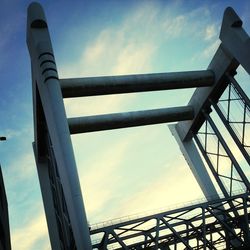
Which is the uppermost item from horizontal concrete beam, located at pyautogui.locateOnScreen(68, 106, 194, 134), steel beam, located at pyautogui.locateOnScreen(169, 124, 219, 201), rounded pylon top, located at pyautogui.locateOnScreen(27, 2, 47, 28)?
rounded pylon top, located at pyautogui.locateOnScreen(27, 2, 47, 28)

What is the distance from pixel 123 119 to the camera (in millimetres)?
22219

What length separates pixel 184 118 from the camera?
24.1 m

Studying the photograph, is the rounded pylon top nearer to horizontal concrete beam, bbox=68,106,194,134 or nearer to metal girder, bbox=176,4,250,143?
horizontal concrete beam, bbox=68,106,194,134

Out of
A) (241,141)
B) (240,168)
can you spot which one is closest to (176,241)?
(240,168)

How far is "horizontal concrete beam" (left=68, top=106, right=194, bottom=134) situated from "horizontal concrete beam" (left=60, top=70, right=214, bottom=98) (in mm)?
2295

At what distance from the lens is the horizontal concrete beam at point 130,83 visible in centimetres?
1959

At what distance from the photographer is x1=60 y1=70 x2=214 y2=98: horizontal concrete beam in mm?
19587

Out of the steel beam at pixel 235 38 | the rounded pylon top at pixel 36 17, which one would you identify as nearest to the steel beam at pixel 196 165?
the steel beam at pixel 235 38

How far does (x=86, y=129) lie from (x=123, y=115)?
2553mm

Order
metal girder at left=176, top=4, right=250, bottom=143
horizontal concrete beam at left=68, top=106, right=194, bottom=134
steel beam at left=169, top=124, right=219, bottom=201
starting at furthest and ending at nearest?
steel beam at left=169, top=124, right=219, bottom=201
horizontal concrete beam at left=68, top=106, right=194, bottom=134
metal girder at left=176, top=4, right=250, bottom=143

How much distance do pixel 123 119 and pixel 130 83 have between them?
9.65ft

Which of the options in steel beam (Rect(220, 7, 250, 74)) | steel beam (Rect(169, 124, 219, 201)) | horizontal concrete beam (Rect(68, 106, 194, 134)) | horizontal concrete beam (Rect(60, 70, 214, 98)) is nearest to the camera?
steel beam (Rect(220, 7, 250, 74))

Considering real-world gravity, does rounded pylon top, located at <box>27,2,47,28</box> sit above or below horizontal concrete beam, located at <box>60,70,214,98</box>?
above

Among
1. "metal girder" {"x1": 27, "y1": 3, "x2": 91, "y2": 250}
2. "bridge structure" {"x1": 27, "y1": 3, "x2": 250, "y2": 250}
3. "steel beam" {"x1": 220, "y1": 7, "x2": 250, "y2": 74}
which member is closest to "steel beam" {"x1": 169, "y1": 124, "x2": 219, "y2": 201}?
"bridge structure" {"x1": 27, "y1": 3, "x2": 250, "y2": 250}
